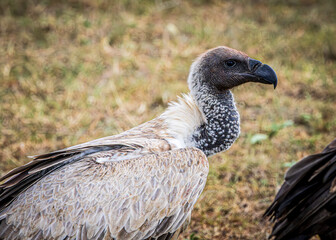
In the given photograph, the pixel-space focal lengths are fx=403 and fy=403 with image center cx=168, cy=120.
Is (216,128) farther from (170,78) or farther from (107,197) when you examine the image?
(170,78)

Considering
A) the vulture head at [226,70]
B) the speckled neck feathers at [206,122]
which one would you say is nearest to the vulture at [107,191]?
the speckled neck feathers at [206,122]

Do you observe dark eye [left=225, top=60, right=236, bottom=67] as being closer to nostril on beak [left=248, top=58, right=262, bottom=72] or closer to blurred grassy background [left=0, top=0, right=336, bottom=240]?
nostril on beak [left=248, top=58, right=262, bottom=72]

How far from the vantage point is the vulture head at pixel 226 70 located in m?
3.11

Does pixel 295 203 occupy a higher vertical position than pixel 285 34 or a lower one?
lower

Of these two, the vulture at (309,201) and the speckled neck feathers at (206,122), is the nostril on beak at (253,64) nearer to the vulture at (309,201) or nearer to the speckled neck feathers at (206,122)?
the speckled neck feathers at (206,122)

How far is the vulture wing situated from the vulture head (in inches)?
26.5

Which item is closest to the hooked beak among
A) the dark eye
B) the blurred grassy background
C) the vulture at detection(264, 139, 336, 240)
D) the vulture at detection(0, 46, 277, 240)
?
the dark eye

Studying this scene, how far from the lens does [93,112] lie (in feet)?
16.8

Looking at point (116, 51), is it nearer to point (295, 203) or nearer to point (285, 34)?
point (285, 34)

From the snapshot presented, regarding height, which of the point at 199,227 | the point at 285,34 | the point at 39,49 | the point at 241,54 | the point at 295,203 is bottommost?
the point at 199,227

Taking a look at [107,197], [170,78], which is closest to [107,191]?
[107,197]

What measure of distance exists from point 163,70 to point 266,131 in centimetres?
186

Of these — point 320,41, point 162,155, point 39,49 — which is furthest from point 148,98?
point 320,41

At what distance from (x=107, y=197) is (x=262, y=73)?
1485 millimetres
